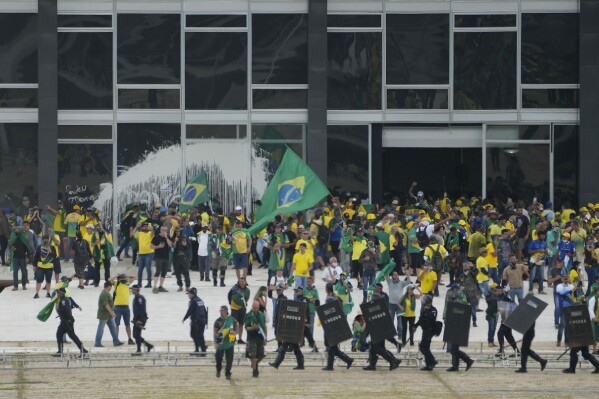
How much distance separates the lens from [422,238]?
39.6 meters

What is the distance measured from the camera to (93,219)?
41406mm

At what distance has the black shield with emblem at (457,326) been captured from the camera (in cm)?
3000

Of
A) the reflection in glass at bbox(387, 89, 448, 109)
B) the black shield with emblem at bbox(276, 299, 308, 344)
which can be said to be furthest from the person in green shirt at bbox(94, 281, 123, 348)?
the reflection in glass at bbox(387, 89, 448, 109)

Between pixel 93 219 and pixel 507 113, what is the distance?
1318cm

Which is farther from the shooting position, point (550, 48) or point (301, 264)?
point (550, 48)

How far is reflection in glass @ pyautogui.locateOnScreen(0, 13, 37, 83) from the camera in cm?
4638

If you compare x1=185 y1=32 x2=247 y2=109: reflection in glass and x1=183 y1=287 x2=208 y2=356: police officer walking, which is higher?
x1=185 y1=32 x2=247 y2=109: reflection in glass

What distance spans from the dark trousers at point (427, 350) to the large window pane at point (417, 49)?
59.6ft

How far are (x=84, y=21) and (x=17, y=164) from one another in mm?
4572

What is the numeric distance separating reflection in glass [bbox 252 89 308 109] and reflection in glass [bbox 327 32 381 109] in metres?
0.80

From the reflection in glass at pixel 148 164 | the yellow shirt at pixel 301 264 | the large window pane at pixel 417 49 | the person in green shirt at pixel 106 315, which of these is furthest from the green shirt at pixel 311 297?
the large window pane at pixel 417 49

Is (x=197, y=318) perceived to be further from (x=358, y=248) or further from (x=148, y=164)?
(x=148, y=164)

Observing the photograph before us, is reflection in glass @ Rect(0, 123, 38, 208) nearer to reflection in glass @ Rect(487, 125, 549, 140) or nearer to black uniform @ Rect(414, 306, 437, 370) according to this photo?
reflection in glass @ Rect(487, 125, 549, 140)

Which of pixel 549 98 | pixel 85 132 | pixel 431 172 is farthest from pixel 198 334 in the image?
pixel 549 98
